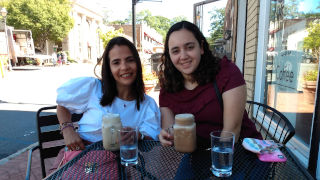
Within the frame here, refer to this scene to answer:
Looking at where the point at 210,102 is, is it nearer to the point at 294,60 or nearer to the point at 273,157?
the point at 273,157

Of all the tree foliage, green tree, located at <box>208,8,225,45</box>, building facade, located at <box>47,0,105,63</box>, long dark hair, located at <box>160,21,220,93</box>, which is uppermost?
the tree foliage

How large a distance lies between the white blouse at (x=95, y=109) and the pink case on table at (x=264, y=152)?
28.5 inches

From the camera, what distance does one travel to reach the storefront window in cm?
240

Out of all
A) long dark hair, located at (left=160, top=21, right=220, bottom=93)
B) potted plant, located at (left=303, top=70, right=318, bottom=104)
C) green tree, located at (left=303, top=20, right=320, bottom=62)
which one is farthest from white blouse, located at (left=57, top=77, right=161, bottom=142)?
green tree, located at (left=303, top=20, right=320, bottom=62)

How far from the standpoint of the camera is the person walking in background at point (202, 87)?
1.64 metres

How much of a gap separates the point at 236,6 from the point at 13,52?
69.9 ft

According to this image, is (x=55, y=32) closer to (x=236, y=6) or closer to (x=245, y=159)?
(x=236, y=6)

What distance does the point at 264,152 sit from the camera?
4.43ft

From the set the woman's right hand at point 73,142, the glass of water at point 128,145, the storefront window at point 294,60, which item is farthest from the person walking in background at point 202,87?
the storefront window at point 294,60

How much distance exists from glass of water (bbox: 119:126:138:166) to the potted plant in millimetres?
1894

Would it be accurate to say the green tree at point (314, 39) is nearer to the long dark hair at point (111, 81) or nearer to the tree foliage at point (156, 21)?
the long dark hair at point (111, 81)

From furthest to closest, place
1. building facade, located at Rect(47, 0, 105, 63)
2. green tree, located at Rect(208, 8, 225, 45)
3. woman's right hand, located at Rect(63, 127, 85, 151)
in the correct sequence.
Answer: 1. building facade, located at Rect(47, 0, 105, 63)
2. green tree, located at Rect(208, 8, 225, 45)
3. woman's right hand, located at Rect(63, 127, 85, 151)

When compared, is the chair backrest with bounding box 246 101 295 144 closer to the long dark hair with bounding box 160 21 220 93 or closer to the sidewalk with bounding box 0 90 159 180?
the long dark hair with bounding box 160 21 220 93

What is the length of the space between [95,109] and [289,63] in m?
2.38
